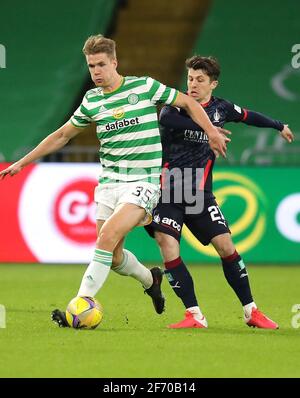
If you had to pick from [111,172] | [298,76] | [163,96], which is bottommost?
[111,172]

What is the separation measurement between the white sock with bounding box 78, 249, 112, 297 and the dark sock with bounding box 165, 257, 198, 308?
21.8 inches

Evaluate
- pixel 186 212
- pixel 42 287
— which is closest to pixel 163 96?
pixel 186 212

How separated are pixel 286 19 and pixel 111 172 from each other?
11288 millimetres

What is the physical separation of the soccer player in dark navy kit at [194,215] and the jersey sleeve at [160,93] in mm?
171

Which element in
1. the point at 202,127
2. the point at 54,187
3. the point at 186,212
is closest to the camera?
the point at 202,127

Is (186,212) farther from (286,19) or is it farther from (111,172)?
(286,19)

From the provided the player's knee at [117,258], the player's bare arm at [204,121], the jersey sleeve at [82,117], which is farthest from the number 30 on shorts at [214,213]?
the jersey sleeve at [82,117]

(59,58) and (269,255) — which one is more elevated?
(59,58)

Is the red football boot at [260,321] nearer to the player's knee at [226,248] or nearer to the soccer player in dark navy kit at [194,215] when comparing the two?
the soccer player in dark navy kit at [194,215]

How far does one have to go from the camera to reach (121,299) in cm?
930

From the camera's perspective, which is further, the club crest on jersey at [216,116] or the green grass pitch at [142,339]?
the club crest on jersey at [216,116]

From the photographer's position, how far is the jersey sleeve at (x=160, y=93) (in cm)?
711

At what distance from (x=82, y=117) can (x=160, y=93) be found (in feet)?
1.91

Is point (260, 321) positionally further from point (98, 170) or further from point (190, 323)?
point (98, 170)
